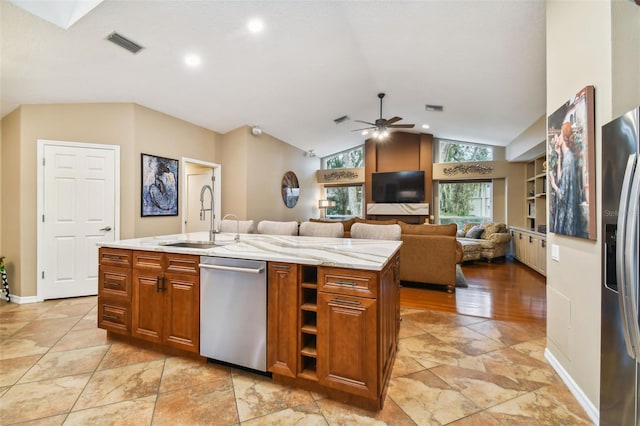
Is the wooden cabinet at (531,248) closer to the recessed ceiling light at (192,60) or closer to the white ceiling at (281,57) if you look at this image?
the white ceiling at (281,57)

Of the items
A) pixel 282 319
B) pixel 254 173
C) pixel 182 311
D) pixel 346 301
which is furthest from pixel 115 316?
pixel 254 173

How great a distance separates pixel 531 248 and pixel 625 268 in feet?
17.3

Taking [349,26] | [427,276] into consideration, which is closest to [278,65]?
[349,26]

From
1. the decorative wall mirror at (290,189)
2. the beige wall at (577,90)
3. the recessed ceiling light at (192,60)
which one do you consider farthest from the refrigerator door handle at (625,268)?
the decorative wall mirror at (290,189)

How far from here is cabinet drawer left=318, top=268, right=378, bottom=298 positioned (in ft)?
5.22

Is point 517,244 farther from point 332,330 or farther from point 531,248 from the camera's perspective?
point 332,330

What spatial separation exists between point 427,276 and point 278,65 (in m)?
3.74

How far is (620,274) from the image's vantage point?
1.16 meters

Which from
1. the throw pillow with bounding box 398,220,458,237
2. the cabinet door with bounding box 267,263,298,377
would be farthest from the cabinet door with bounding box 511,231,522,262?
the cabinet door with bounding box 267,263,298,377

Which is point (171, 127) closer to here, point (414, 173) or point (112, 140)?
point (112, 140)

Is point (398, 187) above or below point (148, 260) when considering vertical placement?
above

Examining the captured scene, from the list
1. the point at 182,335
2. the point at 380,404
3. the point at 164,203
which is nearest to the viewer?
the point at 380,404

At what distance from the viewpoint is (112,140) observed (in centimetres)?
394

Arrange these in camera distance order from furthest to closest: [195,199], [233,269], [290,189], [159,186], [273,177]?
[290,189], [273,177], [195,199], [159,186], [233,269]
